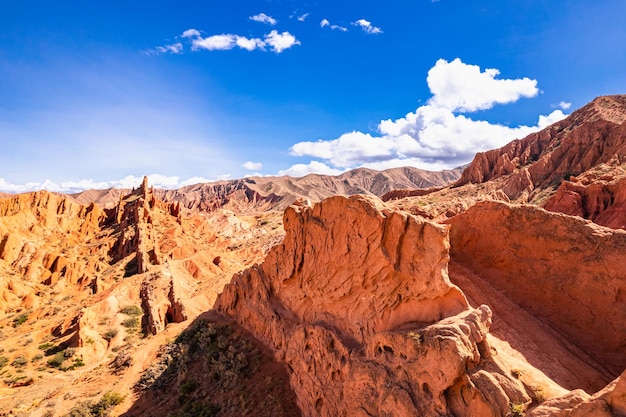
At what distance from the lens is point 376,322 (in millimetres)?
14617

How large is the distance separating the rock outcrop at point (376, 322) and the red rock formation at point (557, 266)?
5.51 metres

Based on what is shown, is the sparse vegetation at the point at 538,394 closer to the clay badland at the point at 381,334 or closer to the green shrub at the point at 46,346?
the clay badland at the point at 381,334

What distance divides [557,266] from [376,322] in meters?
8.83

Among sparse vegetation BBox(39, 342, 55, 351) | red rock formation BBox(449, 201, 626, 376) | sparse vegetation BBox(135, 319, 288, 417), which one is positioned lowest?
sparse vegetation BBox(39, 342, 55, 351)

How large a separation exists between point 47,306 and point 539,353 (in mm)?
56461

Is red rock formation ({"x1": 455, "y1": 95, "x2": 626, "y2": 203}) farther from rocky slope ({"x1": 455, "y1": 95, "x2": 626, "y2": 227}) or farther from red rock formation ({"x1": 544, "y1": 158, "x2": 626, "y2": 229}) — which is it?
red rock formation ({"x1": 544, "y1": 158, "x2": 626, "y2": 229})

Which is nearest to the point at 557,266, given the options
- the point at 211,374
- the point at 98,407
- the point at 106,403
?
the point at 211,374

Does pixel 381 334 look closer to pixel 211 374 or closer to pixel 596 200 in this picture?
pixel 211 374

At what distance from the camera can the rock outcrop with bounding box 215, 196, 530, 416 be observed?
35.9 feet

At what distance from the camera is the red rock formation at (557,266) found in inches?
547

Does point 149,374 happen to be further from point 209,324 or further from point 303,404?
point 303,404

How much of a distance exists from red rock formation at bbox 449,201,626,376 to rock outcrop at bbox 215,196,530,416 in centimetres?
551

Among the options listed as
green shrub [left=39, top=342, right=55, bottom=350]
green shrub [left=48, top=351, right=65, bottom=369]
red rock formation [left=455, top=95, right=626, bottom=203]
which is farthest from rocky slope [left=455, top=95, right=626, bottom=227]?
green shrub [left=39, top=342, right=55, bottom=350]

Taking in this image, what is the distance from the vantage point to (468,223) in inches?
733
